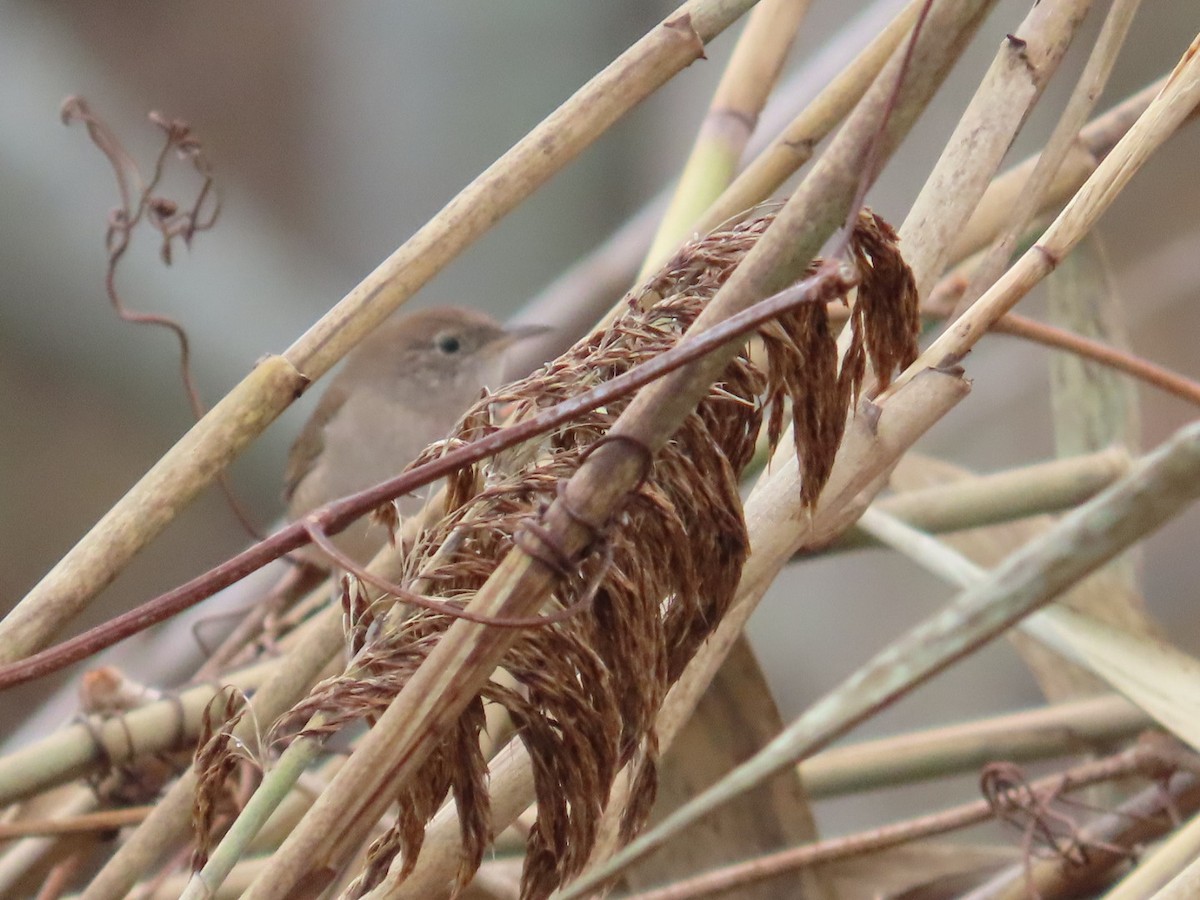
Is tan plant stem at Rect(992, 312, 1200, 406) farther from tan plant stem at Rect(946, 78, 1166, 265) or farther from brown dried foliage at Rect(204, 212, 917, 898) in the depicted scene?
brown dried foliage at Rect(204, 212, 917, 898)

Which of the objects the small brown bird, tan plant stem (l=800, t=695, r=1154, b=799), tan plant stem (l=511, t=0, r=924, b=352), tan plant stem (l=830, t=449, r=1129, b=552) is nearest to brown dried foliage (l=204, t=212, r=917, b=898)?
tan plant stem (l=830, t=449, r=1129, b=552)

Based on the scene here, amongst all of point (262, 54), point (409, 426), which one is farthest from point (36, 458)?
point (409, 426)

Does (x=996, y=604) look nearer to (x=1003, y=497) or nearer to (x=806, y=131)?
(x=806, y=131)

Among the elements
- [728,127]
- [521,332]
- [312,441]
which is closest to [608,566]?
[728,127]

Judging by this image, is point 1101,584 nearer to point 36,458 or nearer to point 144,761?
point 144,761

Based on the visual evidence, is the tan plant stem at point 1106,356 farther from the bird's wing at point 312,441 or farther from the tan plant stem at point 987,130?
the bird's wing at point 312,441

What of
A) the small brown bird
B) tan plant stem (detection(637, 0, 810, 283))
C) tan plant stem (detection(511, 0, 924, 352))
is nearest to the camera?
tan plant stem (detection(637, 0, 810, 283))

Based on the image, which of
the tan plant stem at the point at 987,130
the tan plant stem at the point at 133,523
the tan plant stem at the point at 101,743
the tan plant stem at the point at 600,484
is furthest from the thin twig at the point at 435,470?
the tan plant stem at the point at 101,743
